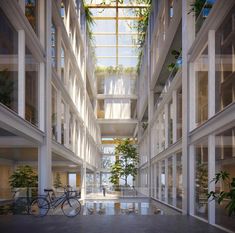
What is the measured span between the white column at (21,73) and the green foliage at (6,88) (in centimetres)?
58

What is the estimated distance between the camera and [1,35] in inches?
324

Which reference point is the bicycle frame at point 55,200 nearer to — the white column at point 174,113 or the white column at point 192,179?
the white column at point 192,179

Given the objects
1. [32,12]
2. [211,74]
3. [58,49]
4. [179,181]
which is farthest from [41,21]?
[179,181]

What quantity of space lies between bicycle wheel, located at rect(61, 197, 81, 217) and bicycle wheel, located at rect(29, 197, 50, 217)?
1.54 ft

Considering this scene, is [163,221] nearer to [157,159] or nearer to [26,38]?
[26,38]

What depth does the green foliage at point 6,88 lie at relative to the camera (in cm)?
806

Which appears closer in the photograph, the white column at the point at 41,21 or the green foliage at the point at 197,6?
the green foliage at the point at 197,6

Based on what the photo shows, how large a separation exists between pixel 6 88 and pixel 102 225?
3.45 meters

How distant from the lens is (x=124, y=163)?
34.1 meters

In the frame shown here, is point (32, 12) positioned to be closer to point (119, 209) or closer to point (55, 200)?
point (55, 200)

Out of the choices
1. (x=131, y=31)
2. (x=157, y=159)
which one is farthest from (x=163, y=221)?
(x=131, y=31)

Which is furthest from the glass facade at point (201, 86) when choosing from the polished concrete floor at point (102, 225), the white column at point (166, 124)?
the white column at point (166, 124)

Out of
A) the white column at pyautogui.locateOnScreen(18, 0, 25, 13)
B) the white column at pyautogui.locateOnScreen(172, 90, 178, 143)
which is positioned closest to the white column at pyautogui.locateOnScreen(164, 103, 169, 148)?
the white column at pyautogui.locateOnScreen(172, 90, 178, 143)

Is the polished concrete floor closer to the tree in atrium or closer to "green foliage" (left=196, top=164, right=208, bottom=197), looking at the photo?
"green foliage" (left=196, top=164, right=208, bottom=197)
